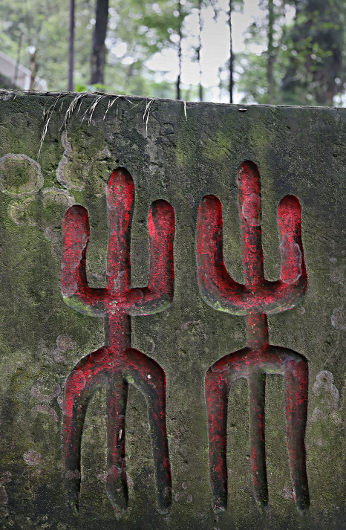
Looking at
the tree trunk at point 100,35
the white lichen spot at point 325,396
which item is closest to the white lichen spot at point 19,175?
the white lichen spot at point 325,396

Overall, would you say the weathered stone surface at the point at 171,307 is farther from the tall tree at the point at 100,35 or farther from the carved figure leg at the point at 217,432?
the tall tree at the point at 100,35

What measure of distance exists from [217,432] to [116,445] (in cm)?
31

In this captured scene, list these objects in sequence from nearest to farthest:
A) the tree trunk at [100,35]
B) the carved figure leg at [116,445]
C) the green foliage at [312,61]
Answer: the carved figure leg at [116,445], the tree trunk at [100,35], the green foliage at [312,61]

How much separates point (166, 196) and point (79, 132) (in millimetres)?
341

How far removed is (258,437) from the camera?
46.8 inches

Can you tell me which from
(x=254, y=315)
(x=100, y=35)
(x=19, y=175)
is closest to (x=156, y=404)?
(x=254, y=315)

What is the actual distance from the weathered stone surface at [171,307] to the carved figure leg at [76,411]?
21 mm

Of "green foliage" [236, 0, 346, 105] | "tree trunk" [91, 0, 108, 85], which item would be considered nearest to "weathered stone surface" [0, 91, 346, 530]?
"tree trunk" [91, 0, 108, 85]

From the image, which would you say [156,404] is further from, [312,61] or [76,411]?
[312,61]

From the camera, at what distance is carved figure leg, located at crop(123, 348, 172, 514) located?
3.78ft

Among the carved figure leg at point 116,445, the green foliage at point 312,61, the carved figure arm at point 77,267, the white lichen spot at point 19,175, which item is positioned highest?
the green foliage at point 312,61

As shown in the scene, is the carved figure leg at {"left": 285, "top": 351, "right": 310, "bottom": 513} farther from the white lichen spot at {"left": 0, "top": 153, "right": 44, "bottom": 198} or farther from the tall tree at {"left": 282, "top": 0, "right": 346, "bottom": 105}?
the tall tree at {"left": 282, "top": 0, "right": 346, "bottom": 105}

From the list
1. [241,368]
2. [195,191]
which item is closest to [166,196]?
[195,191]

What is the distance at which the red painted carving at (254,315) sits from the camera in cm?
118
